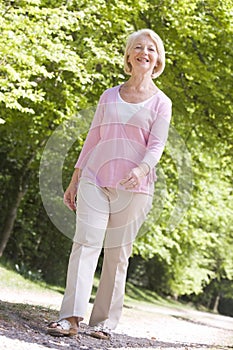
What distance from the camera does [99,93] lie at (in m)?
16.2

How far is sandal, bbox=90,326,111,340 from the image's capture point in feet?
16.5

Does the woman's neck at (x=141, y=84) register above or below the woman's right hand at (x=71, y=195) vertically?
above

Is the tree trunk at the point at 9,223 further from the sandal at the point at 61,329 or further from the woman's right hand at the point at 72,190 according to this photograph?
the sandal at the point at 61,329

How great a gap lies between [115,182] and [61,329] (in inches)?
42.5

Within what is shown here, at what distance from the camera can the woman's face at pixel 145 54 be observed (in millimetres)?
5023

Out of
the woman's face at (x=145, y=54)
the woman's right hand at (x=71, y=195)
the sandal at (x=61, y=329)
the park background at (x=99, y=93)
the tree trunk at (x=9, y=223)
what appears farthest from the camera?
the tree trunk at (x=9, y=223)

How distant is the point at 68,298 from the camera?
4.75 meters

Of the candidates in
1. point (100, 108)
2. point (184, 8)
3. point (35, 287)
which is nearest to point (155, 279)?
point (35, 287)

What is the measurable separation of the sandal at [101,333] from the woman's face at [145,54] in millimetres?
1965

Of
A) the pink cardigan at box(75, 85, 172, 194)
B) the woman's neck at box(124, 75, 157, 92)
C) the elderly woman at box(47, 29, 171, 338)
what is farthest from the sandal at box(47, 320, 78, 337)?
the woman's neck at box(124, 75, 157, 92)

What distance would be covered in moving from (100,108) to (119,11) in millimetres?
8953

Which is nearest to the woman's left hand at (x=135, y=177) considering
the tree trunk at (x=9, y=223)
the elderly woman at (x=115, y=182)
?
the elderly woman at (x=115, y=182)

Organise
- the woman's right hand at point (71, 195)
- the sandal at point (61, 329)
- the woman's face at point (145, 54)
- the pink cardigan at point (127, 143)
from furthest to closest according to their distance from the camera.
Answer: the woman's right hand at point (71, 195)
the woman's face at point (145, 54)
the pink cardigan at point (127, 143)
the sandal at point (61, 329)

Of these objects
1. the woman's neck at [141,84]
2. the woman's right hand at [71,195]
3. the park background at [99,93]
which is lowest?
the woman's right hand at [71,195]
